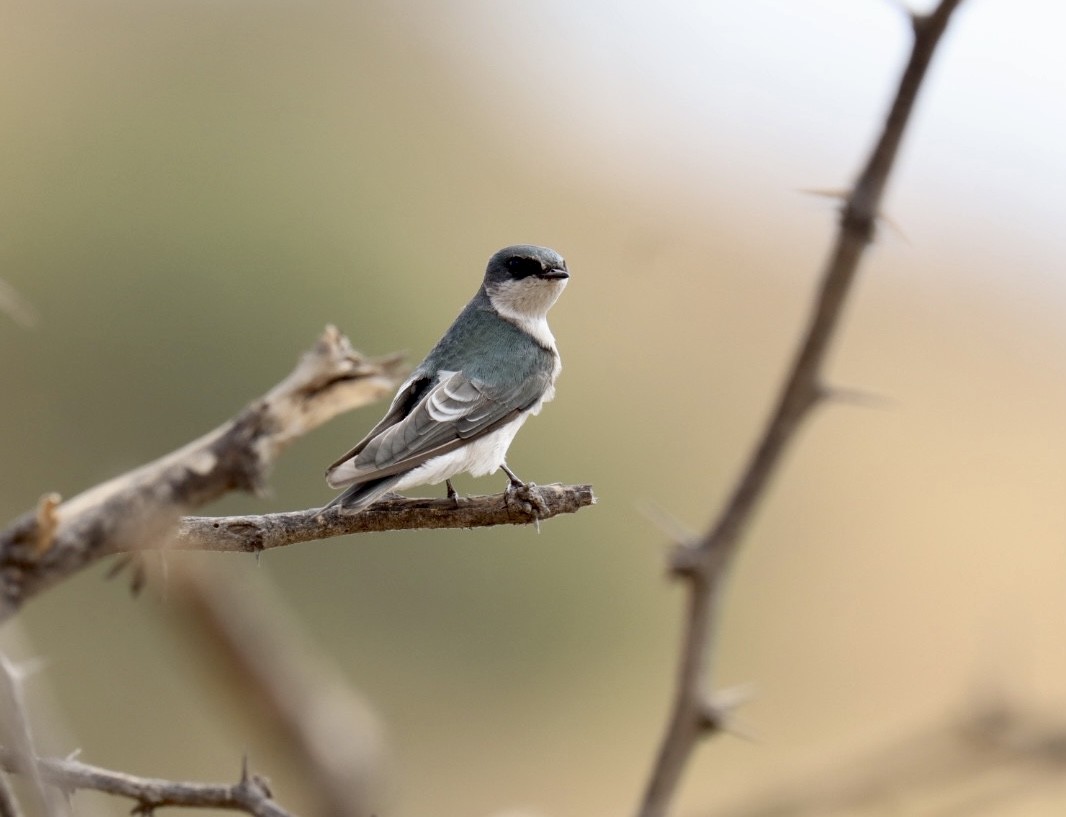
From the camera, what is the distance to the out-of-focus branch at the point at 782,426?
1667mm

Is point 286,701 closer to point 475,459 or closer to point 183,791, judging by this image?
point 183,791

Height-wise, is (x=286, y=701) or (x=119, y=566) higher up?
Answer: (x=286, y=701)

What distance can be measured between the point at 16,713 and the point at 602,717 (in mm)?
18119

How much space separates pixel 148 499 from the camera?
7.06 ft

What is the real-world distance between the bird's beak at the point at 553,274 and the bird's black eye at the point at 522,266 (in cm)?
2

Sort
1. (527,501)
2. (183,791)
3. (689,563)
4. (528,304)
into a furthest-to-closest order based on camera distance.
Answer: (528,304) < (527,501) < (183,791) < (689,563)

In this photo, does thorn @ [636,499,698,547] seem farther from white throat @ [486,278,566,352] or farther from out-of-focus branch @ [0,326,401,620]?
white throat @ [486,278,566,352]

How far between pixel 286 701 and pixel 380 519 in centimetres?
157

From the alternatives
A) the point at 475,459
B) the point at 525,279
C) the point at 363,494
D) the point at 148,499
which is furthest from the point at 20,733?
the point at 525,279

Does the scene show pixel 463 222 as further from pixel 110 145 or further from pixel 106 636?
pixel 110 145

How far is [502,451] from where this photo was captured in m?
3.80

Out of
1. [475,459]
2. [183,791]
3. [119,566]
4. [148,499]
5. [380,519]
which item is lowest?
[183,791]

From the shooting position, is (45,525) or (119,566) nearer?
(45,525)

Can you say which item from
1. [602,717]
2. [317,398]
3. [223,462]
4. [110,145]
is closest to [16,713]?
[223,462]
